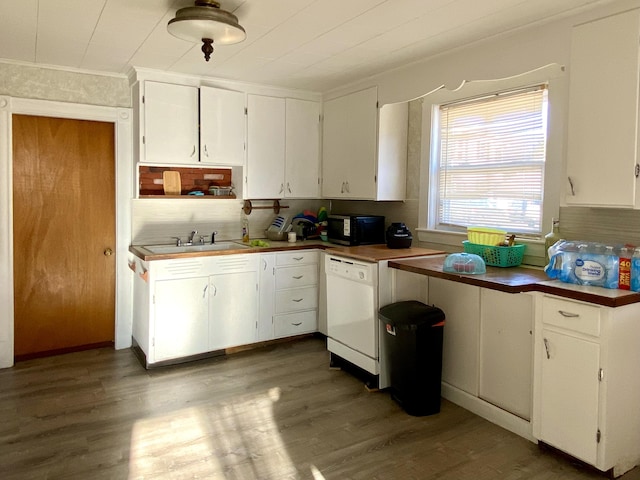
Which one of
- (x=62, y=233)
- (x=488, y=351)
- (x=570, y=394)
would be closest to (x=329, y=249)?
(x=488, y=351)

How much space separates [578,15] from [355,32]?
120 centimetres

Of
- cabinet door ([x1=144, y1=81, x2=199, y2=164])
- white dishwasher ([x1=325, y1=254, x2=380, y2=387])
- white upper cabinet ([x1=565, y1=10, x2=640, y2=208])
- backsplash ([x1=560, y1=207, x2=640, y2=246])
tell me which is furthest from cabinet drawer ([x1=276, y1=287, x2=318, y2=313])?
white upper cabinet ([x1=565, y1=10, x2=640, y2=208])

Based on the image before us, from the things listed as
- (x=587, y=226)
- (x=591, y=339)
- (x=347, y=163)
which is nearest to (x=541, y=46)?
(x=587, y=226)

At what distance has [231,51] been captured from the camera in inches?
132

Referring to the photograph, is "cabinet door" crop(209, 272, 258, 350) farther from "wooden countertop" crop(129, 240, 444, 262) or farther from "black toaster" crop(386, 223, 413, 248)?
"black toaster" crop(386, 223, 413, 248)

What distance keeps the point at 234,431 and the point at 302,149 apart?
2.71 meters

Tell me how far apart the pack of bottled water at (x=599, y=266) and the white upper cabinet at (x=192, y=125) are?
277cm

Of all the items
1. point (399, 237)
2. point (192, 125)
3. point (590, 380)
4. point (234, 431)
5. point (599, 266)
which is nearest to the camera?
point (590, 380)

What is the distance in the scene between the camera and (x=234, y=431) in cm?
278

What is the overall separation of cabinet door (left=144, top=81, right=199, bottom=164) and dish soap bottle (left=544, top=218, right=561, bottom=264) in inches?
109

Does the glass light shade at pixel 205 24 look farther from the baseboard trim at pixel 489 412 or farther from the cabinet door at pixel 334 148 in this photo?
the baseboard trim at pixel 489 412

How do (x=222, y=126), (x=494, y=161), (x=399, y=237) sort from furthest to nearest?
(x=222, y=126)
(x=399, y=237)
(x=494, y=161)

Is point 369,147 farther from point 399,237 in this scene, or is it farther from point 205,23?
point 205,23

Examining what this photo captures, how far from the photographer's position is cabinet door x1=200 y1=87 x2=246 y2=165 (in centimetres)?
409
